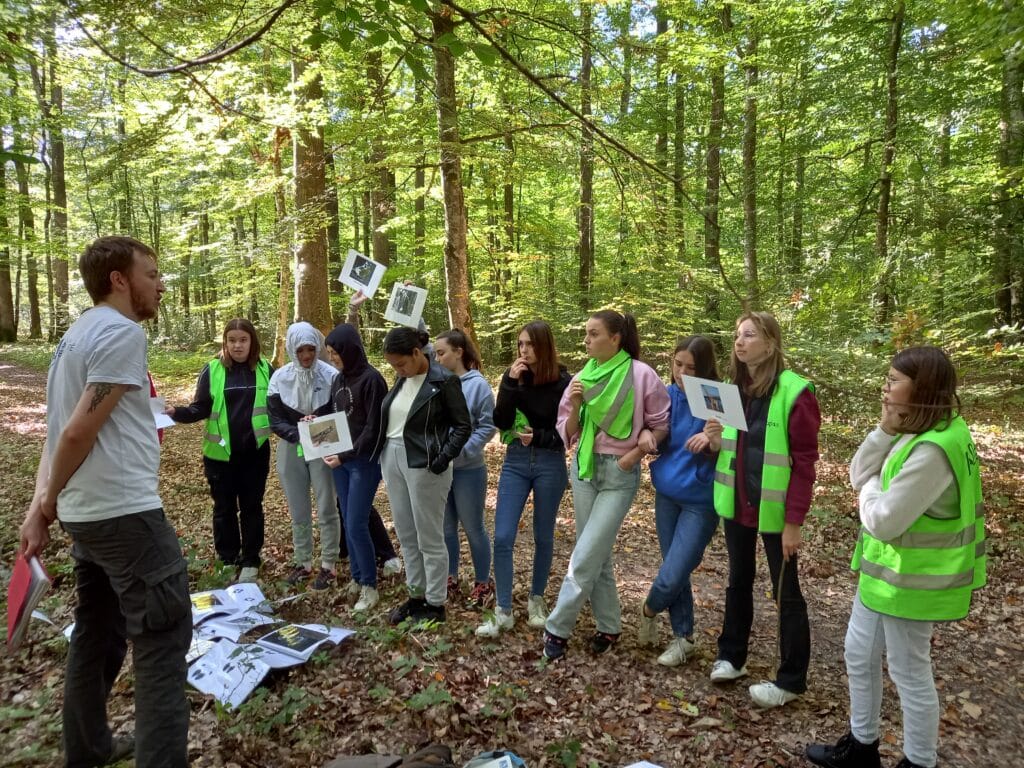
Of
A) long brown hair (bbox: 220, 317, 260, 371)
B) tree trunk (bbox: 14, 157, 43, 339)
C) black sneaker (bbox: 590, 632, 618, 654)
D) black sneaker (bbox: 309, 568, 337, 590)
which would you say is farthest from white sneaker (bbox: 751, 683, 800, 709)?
tree trunk (bbox: 14, 157, 43, 339)

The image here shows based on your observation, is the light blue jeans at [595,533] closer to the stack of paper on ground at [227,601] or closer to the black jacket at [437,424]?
the black jacket at [437,424]

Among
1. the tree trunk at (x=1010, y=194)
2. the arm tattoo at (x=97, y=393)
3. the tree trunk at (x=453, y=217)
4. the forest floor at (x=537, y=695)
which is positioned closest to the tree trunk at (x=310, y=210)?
the tree trunk at (x=453, y=217)

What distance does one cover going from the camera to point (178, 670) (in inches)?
93.7

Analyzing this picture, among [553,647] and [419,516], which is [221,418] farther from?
[553,647]

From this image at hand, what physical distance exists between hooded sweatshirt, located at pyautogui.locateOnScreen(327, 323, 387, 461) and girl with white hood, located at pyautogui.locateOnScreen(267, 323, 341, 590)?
286mm

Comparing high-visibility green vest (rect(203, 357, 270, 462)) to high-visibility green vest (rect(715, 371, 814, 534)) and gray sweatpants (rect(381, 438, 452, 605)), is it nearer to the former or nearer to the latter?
gray sweatpants (rect(381, 438, 452, 605))

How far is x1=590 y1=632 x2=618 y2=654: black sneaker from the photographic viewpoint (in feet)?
12.2

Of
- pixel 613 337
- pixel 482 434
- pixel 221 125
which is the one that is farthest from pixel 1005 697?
pixel 221 125

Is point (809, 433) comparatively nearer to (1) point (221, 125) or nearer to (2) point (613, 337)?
(2) point (613, 337)

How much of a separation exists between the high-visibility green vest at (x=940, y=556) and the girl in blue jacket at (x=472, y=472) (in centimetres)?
245

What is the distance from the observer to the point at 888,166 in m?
8.95

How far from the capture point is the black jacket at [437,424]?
12.4 ft

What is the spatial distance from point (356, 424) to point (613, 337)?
6.74 ft

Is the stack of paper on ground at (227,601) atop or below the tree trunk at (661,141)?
below
